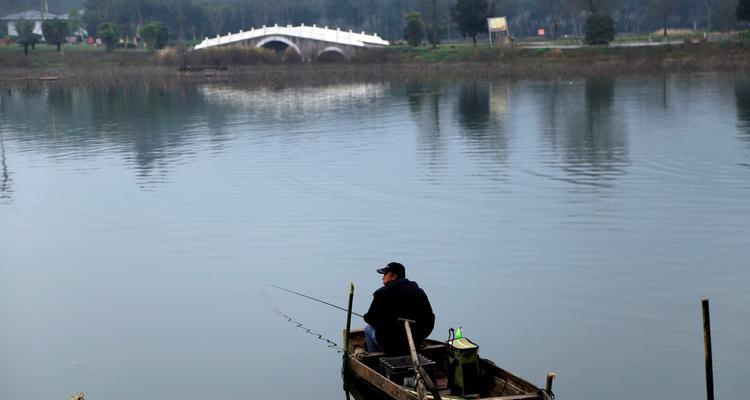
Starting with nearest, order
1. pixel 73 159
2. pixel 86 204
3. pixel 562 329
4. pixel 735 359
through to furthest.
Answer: pixel 735 359, pixel 562 329, pixel 86 204, pixel 73 159

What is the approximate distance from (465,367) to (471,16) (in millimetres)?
111027

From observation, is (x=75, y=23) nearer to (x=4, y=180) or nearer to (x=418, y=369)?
(x=4, y=180)

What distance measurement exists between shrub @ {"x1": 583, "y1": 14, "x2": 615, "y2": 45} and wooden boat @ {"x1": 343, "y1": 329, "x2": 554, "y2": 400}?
94.3 metres

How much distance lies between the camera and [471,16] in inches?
4911

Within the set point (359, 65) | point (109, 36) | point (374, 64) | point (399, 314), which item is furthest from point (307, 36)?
point (399, 314)

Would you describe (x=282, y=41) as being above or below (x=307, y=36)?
below

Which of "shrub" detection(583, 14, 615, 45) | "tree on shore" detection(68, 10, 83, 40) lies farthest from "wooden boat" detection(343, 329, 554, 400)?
"tree on shore" detection(68, 10, 83, 40)

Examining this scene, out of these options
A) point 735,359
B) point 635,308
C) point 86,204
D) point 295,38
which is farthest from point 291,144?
point 295,38

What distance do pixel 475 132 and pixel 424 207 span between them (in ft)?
69.6

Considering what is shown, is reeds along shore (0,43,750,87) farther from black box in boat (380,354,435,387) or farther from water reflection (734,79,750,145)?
black box in boat (380,354,435,387)

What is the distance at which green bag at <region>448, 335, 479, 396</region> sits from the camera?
1616 cm

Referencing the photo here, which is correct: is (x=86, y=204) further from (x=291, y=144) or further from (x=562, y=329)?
(x=562, y=329)

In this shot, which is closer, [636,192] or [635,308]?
[635,308]

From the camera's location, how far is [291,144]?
5159 centimetres
